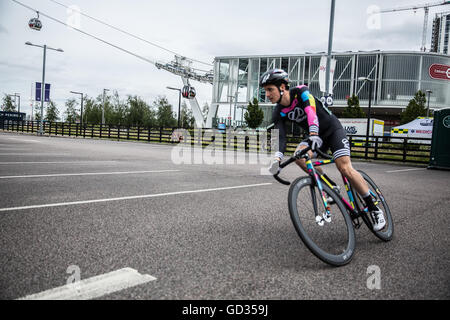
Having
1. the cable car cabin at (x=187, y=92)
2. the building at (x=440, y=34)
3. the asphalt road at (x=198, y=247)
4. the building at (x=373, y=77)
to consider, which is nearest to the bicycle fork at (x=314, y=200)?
the asphalt road at (x=198, y=247)

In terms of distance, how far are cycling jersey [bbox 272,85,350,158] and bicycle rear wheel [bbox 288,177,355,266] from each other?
0.58 meters

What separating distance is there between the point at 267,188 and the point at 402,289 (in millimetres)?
4925

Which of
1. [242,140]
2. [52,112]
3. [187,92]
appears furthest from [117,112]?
[242,140]

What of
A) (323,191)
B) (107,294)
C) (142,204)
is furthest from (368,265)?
(142,204)

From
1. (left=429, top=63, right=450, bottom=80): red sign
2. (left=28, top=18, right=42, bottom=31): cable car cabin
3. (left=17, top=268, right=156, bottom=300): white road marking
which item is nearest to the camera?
(left=17, top=268, right=156, bottom=300): white road marking

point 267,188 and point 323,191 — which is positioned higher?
point 323,191

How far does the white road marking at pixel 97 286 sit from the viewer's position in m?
2.26

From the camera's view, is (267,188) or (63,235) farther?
(267,188)

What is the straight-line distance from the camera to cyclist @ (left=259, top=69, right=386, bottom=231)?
11.6 feet

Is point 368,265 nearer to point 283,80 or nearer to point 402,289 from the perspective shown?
point 402,289

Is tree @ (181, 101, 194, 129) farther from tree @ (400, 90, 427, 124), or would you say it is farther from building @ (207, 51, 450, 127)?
tree @ (400, 90, 427, 124)

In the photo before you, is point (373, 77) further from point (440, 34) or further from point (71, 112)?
point (440, 34)

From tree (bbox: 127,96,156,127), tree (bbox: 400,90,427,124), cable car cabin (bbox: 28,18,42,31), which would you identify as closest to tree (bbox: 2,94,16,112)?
tree (bbox: 127,96,156,127)
